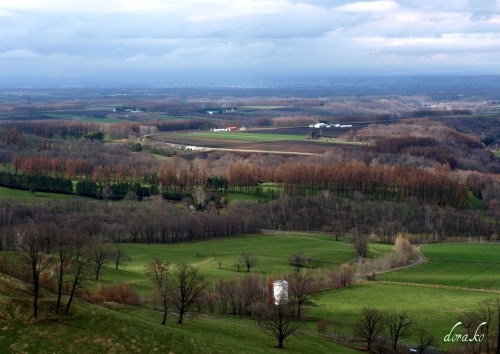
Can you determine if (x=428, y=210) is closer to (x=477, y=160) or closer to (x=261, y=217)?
(x=261, y=217)

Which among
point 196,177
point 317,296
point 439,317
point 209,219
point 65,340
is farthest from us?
point 196,177

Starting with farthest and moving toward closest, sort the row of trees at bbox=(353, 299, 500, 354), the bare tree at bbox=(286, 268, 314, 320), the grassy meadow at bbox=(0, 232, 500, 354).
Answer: the bare tree at bbox=(286, 268, 314, 320) < the row of trees at bbox=(353, 299, 500, 354) < the grassy meadow at bbox=(0, 232, 500, 354)

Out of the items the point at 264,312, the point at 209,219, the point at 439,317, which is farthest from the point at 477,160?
the point at 264,312

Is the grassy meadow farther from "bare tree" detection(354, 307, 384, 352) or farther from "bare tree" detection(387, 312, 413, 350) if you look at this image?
"bare tree" detection(354, 307, 384, 352)

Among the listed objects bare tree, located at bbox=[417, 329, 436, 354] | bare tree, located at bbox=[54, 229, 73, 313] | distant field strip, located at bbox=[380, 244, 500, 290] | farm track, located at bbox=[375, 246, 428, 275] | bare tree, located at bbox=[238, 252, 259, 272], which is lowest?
farm track, located at bbox=[375, 246, 428, 275]

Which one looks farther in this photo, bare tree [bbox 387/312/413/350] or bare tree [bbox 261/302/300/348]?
bare tree [bbox 387/312/413/350]

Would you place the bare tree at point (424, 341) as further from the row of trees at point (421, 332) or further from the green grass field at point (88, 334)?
the green grass field at point (88, 334)

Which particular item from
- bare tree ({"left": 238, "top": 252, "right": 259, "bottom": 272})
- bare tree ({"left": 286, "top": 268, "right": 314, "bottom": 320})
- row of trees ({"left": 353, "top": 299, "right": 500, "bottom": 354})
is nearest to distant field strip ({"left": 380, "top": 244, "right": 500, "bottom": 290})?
bare tree ({"left": 238, "top": 252, "right": 259, "bottom": 272})
